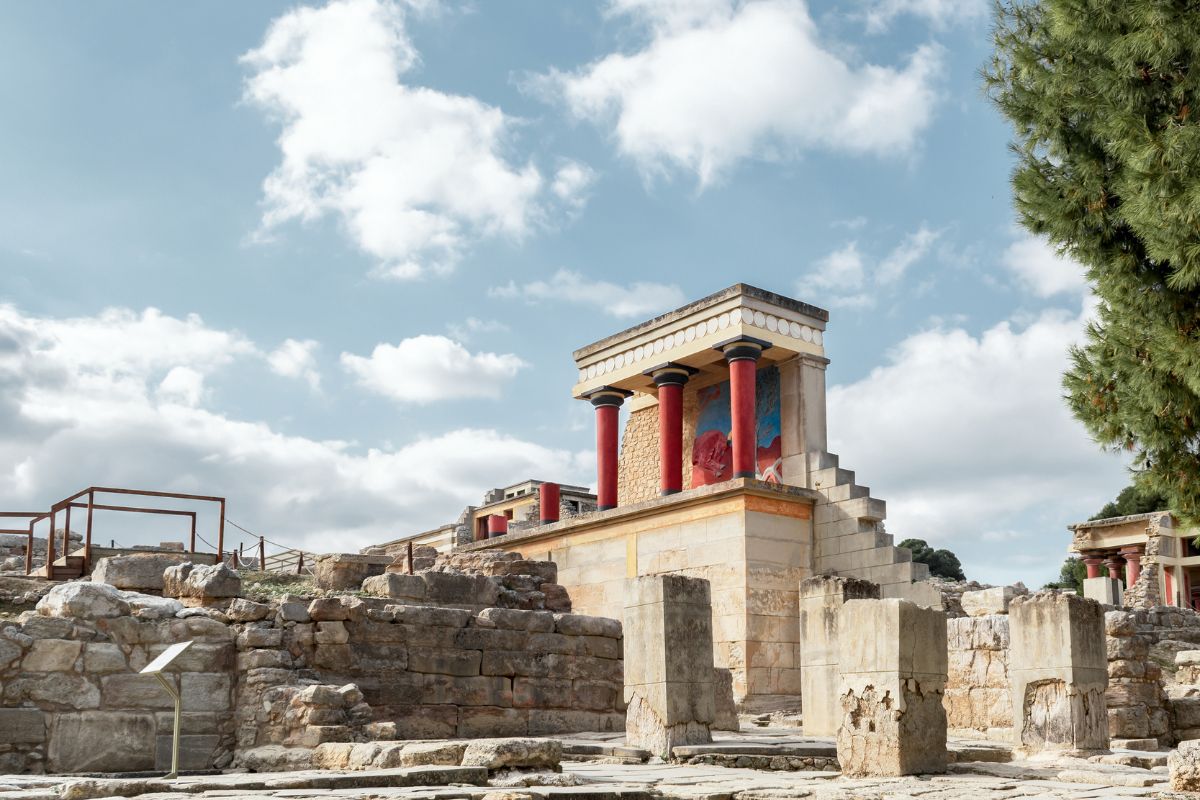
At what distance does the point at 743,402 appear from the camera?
69.3 feet

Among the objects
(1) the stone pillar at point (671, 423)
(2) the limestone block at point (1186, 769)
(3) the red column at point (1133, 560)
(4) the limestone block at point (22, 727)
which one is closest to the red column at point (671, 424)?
(1) the stone pillar at point (671, 423)

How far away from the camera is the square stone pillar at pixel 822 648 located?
12.5 meters

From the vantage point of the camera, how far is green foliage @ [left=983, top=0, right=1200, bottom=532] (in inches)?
344

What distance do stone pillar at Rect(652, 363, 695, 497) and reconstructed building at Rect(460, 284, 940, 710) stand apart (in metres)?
0.03

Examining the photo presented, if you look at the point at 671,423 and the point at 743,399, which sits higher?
the point at 743,399

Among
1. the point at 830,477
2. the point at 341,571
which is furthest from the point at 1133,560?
the point at 341,571

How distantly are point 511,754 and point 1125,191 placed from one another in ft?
21.1

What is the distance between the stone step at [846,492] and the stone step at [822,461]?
80cm

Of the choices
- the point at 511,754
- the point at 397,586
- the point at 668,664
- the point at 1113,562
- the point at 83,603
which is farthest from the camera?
the point at 1113,562

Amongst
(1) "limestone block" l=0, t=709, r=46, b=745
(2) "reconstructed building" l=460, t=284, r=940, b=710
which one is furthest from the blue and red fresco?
(1) "limestone block" l=0, t=709, r=46, b=745

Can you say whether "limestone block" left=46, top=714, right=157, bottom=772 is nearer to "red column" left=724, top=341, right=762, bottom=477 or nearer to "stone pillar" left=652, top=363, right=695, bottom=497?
"red column" left=724, top=341, right=762, bottom=477

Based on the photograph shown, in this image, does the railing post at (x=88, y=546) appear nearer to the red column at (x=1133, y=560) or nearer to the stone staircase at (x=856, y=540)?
the stone staircase at (x=856, y=540)

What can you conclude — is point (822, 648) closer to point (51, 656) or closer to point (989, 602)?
point (989, 602)

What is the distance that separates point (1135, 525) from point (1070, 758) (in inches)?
1114
